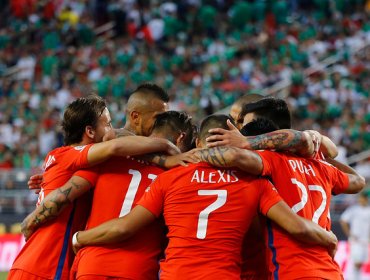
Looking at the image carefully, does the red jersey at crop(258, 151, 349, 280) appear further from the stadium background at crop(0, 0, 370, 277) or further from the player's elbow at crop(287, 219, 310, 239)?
the stadium background at crop(0, 0, 370, 277)

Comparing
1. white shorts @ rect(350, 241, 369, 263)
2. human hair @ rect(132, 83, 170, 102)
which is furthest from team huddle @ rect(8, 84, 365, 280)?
white shorts @ rect(350, 241, 369, 263)

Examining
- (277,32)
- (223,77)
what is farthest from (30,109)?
(277,32)

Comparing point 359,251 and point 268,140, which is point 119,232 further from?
point 359,251

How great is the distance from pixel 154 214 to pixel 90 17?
19.8 metres

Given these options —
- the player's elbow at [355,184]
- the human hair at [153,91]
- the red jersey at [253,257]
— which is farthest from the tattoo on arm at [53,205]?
the player's elbow at [355,184]

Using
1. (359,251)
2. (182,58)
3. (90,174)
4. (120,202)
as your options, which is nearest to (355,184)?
(120,202)

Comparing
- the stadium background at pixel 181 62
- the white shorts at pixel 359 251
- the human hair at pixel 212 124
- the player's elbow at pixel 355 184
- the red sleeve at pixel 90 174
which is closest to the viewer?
the human hair at pixel 212 124

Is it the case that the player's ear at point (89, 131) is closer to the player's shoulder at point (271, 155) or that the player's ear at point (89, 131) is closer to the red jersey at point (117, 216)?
the red jersey at point (117, 216)

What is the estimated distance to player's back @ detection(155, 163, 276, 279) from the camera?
486cm

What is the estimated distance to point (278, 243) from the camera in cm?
505

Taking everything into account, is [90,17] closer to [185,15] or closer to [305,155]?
[185,15]

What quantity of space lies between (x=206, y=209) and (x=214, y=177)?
22 centimetres

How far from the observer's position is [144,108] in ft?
19.2

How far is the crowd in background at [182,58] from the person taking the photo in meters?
19.0
